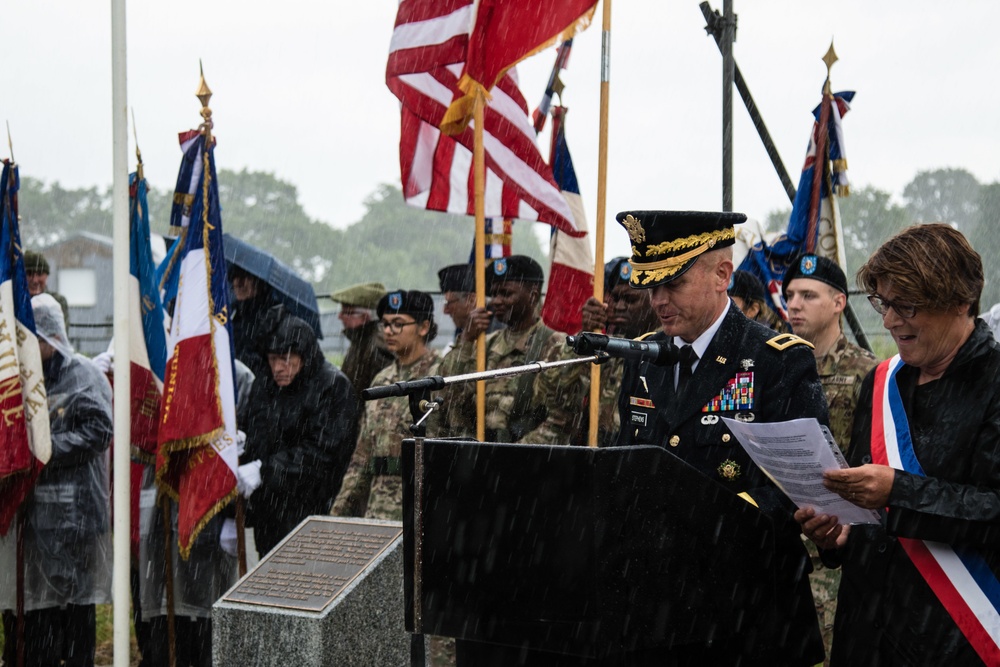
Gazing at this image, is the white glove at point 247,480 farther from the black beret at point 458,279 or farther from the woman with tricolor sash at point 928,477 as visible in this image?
the woman with tricolor sash at point 928,477

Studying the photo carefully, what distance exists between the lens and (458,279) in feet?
23.6

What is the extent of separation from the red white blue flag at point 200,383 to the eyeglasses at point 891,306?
4.47 meters

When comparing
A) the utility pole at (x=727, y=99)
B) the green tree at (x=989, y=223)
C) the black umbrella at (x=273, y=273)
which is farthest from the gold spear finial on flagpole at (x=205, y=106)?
the green tree at (x=989, y=223)

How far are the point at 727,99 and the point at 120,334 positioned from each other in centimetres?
393

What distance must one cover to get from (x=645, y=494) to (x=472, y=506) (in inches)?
17.1

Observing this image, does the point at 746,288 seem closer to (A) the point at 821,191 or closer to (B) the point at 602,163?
(A) the point at 821,191

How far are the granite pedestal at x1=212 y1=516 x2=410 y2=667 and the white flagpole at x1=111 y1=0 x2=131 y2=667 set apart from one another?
0.50 m

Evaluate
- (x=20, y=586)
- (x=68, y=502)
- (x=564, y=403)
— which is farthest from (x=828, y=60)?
(x=20, y=586)

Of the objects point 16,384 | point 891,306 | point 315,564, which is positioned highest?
point 891,306

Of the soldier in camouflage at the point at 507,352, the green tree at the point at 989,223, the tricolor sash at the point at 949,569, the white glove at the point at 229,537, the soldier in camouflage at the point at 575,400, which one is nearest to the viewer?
the tricolor sash at the point at 949,569

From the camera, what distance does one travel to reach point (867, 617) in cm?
280

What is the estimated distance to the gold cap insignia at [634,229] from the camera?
10.9 ft

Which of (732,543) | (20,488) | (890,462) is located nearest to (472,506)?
(732,543)

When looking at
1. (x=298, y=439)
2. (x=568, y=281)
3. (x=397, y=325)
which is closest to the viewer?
(x=568, y=281)
